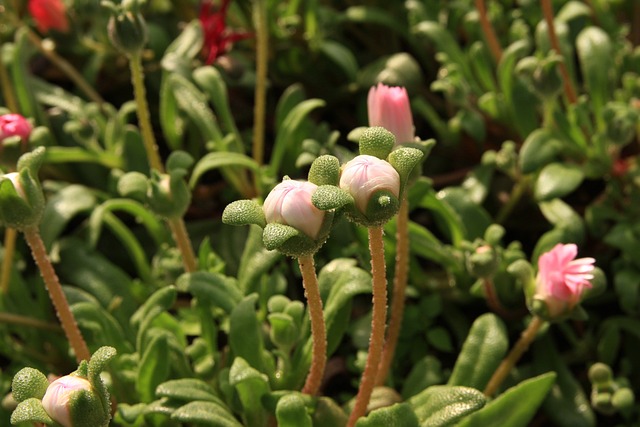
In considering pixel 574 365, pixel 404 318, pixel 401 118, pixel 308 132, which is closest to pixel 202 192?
pixel 308 132

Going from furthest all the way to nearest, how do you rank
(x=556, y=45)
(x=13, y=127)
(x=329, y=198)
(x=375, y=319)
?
(x=556, y=45)
(x=13, y=127)
(x=375, y=319)
(x=329, y=198)

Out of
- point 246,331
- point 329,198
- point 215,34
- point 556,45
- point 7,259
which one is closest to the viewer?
point 329,198

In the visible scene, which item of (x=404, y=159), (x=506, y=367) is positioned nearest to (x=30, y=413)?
(x=404, y=159)

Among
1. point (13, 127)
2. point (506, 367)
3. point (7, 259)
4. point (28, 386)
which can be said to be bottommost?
point (506, 367)

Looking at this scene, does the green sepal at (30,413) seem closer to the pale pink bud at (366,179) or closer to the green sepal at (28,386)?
the green sepal at (28,386)

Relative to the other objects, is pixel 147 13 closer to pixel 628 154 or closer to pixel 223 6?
pixel 223 6

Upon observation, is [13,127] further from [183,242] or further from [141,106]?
[183,242]

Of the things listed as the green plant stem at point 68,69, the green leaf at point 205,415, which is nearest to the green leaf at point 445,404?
the green leaf at point 205,415
